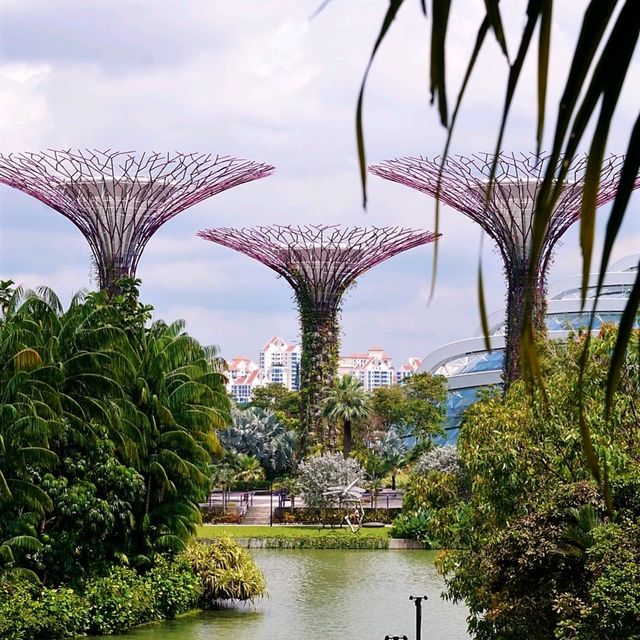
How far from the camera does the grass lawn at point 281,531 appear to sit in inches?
1299

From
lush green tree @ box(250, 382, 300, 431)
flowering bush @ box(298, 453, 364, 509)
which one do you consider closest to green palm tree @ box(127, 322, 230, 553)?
flowering bush @ box(298, 453, 364, 509)

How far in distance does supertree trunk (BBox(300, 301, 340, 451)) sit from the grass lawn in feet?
19.4

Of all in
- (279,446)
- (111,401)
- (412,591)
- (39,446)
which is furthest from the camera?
(279,446)

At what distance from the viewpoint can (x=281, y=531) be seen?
3459cm

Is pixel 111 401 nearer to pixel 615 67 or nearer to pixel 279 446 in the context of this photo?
pixel 615 67

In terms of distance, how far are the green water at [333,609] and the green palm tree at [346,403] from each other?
1295 centimetres

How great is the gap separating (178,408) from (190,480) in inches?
47.4

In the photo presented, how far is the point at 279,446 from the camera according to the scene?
154 ft

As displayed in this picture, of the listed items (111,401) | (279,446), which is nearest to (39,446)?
(111,401)

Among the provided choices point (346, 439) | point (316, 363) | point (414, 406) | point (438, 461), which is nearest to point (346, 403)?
point (316, 363)

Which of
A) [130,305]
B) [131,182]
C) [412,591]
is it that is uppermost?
[131,182]

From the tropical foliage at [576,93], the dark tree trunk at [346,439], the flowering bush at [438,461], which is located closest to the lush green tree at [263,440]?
the dark tree trunk at [346,439]

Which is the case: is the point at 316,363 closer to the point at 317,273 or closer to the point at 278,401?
the point at 317,273

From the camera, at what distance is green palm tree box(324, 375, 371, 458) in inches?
1650
